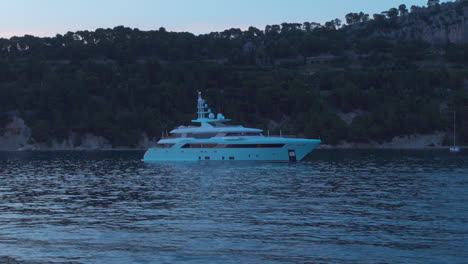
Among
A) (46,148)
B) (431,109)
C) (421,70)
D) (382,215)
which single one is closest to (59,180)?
(382,215)

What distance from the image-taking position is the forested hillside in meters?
107

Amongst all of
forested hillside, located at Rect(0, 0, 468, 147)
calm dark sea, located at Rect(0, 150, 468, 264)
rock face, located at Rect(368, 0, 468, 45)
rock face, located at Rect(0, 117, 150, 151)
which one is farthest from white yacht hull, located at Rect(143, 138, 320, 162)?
rock face, located at Rect(368, 0, 468, 45)

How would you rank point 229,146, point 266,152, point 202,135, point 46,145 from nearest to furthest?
point 266,152
point 229,146
point 202,135
point 46,145

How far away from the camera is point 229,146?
210 feet

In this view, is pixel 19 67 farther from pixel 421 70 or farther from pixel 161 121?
pixel 421 70

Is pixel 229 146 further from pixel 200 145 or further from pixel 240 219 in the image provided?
pixel 240 219

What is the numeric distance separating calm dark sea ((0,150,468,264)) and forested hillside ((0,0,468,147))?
6166cm

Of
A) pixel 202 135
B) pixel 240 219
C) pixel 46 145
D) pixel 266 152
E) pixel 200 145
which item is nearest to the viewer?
pixel 240 219

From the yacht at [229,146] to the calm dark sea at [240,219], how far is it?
15.2 metres

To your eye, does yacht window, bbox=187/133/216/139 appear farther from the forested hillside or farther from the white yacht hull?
the forested hillside

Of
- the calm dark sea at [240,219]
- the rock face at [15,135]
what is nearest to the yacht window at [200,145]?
the calm dark sea at [240,219]

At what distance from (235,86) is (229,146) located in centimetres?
6020

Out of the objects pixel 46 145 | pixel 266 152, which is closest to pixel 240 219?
pixel 266 152

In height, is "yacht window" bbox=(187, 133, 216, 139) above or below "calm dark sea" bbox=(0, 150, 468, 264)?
above
